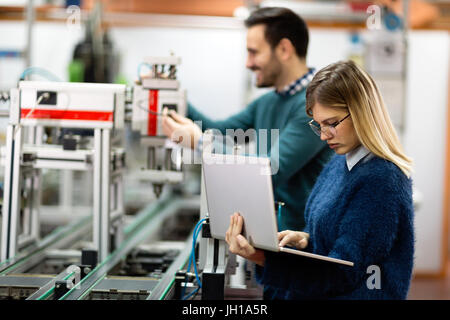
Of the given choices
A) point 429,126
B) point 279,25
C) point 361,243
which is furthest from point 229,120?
point 429,126

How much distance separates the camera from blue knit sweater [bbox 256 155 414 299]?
1370 mm

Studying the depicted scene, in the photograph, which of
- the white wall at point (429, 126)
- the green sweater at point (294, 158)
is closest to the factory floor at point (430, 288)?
the white wall at point (429, 126)

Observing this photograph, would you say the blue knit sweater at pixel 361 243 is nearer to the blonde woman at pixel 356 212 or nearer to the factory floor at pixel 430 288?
the blonde woman at pixel 356 212

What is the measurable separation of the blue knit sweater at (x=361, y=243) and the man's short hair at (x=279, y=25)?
0.73 m

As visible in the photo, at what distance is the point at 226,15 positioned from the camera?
4535 millimetres

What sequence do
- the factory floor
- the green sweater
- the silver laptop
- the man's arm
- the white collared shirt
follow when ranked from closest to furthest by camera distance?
the silver laptop < the white collared shirt < the green sweater < the man's arm < the factory floor

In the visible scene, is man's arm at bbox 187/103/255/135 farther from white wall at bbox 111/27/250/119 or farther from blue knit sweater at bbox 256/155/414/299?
white wall at bbox 111/27/250/119

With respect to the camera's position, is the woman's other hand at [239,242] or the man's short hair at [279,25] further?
the man's short hair at [279,25]

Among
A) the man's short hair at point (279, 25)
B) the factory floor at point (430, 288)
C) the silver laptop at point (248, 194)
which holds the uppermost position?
the man's short hair at point (279, 25)

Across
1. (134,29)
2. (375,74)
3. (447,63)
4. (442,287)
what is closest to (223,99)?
(134,29)

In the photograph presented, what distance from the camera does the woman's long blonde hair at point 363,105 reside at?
1.41 m

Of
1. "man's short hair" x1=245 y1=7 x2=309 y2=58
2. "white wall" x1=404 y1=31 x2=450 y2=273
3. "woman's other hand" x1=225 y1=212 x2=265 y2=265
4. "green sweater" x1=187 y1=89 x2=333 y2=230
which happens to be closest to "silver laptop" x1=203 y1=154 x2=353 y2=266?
"woman's other hand" x1=225 y1=212 x2=265 y2=265
